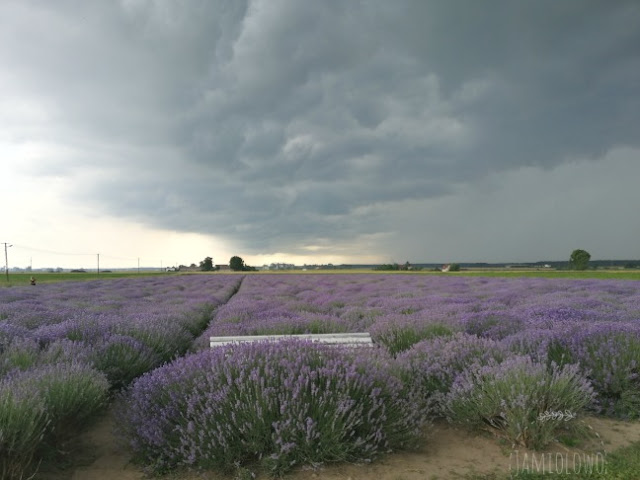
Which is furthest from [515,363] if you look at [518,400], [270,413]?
[270,413]

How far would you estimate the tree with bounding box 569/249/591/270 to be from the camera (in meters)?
54.2

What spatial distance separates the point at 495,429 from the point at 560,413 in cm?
56

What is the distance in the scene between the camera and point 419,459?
9.82 feet

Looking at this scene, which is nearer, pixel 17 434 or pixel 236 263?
pixel 17 434

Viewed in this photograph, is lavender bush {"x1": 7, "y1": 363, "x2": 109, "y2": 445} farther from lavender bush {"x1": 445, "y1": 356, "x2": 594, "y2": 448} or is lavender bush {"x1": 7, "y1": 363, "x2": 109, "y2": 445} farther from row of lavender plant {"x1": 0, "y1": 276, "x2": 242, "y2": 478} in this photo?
lavender bush {"x1": 445, "y1": 356, "x2": 594, "y2": 448}

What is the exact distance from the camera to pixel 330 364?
3279mm

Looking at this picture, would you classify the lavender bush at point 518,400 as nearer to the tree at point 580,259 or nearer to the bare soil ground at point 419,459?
the bare soil ground at point 419,459

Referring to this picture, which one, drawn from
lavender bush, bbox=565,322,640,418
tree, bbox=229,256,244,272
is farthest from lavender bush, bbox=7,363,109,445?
tree, bbox=229,256,244,272

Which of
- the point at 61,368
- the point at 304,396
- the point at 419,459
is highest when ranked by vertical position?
the point at 61,368

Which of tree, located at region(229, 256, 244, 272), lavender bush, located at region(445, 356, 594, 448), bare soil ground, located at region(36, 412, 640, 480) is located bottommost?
bare soil ground, located at region(36, 412, 640, 480)

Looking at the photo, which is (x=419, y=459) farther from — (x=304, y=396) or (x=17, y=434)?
(x=17, y=434)

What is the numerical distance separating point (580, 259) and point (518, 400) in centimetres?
6288

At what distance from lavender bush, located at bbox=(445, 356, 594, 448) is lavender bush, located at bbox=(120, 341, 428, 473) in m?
0.59

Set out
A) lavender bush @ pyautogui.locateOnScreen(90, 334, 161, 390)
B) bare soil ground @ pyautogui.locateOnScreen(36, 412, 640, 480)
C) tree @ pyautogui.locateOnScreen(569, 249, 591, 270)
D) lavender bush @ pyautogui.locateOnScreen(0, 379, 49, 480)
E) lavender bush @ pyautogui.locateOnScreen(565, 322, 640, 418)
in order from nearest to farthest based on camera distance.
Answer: lavender bush @ pyautogui.locateOnScreen(0, 379, 49, 480), bare soil ground @ pyautogui.locateOnScreen(36, 412, 640, 480), lavender bush @ pyautogui.locateOnScreen(565, 322, 640, 418), lavender bush @ pyautogui.locateOnScreen(90, 334, 161, 390), tree @ pyautogui.locateOnScreen(569, 249, 591, 270)
